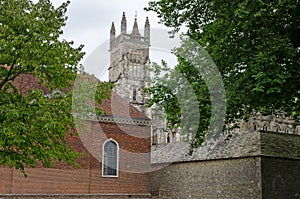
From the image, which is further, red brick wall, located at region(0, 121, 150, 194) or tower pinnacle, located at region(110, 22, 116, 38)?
tower pinnacle, located at region(110, 22, 116, 38)

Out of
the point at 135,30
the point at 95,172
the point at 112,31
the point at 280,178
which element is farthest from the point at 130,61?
the point at 280,178

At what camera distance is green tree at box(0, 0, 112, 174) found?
1405 centimetres

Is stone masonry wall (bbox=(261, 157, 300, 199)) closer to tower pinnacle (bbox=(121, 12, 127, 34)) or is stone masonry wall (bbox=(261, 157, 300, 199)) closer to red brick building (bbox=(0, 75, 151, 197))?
red brick building (bbox=(0, 75, 151, 197))

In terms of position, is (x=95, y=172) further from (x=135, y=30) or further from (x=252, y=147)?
(x=135, y=30)

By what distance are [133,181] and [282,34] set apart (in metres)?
17.5

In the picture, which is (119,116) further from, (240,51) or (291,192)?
(240,51)

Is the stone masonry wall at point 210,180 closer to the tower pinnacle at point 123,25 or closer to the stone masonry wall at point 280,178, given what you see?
the stone masonry wall at point 280,178

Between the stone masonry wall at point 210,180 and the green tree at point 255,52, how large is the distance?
9.11 meters

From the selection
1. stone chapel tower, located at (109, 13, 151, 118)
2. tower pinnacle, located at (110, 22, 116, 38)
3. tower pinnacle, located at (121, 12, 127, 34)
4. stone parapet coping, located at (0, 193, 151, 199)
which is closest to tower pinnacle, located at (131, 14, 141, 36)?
stone chapel tower, located at (109, 13, 151, 118)

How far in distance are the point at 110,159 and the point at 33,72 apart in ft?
48.9

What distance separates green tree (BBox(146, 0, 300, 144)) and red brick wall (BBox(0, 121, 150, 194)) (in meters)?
13.0

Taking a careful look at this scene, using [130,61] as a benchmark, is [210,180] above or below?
below

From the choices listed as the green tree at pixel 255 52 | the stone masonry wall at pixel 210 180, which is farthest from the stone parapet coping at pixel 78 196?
the green tree at pixel 255 52

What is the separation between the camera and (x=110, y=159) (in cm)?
2905
